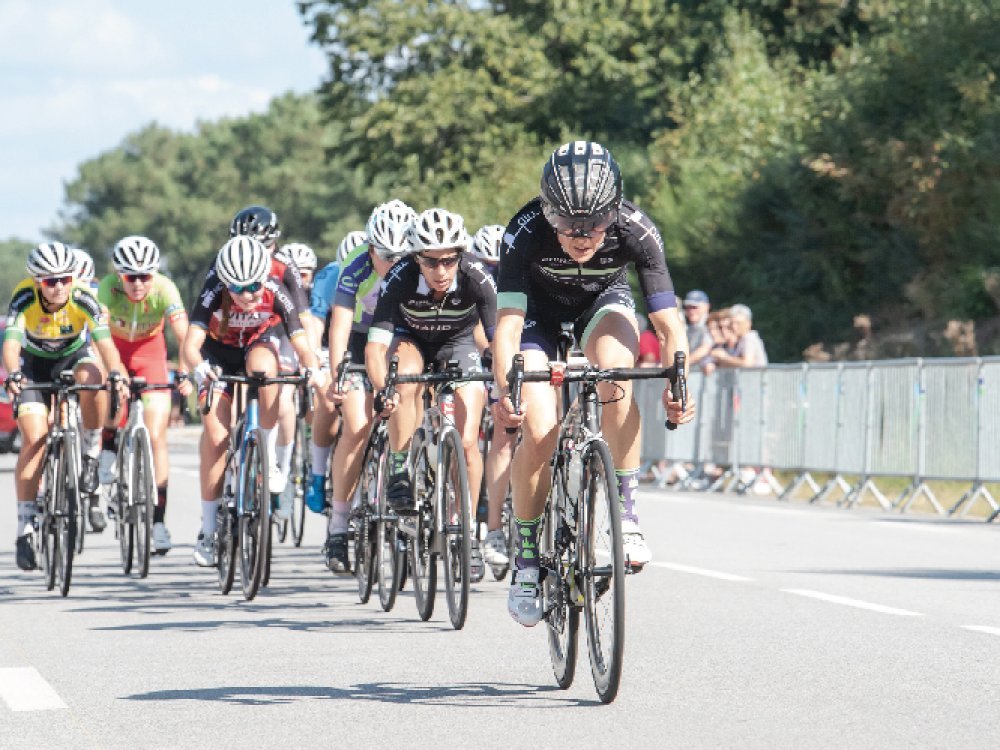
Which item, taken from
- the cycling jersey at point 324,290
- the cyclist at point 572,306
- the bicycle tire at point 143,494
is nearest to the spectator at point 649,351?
the cycling jersey at point 324,290

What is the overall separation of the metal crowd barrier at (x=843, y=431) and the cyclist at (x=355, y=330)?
777 centimetres

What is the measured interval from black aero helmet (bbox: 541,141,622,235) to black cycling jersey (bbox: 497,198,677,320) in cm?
35

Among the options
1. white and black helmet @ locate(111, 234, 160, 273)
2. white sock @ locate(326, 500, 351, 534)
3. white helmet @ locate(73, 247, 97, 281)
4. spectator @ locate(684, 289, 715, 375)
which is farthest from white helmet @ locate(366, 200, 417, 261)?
spectator @ locate(684, 289, 715, 375)

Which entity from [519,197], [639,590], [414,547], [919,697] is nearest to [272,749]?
[919,697]

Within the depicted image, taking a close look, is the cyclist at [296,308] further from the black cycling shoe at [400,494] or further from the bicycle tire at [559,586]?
the bicycle tire at [559,586]

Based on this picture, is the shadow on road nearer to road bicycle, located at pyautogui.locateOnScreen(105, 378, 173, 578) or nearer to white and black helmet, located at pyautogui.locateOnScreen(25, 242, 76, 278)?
road bicycle, located at pyautogui.locateOnScreen(105, 378, 173, 578)

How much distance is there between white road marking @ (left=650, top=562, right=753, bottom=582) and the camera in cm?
1272

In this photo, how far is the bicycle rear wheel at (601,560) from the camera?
727 centimetres

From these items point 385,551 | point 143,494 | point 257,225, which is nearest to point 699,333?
point 257,225

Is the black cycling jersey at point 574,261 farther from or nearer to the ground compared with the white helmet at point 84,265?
nearer to the ground

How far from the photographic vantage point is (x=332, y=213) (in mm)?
105250

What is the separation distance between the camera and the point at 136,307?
14.4 m

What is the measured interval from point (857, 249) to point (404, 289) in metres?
28.2

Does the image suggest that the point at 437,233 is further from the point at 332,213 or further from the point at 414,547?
the point at 332,213
